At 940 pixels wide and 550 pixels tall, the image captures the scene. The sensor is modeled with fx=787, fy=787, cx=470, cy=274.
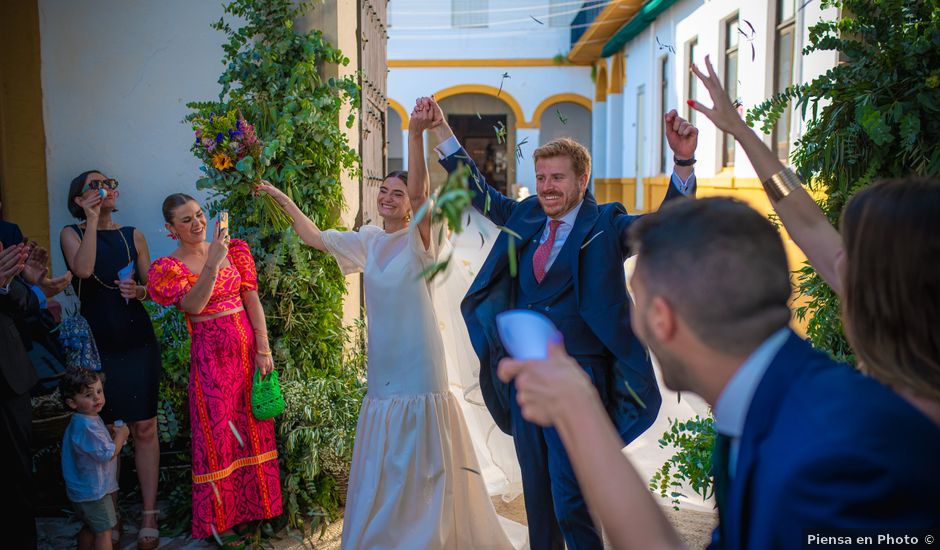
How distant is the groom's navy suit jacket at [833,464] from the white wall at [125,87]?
17.2 ft

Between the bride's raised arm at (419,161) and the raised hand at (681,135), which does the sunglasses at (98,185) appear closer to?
the bride's raised arm at (419,161)

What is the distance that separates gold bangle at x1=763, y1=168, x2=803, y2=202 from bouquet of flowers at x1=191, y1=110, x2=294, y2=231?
2.80m

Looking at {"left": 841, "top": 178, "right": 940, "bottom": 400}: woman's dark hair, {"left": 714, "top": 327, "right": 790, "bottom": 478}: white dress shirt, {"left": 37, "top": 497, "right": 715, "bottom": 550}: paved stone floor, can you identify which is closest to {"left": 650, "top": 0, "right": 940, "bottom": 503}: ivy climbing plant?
{"left": 37, "top": 497, "right": 715, "bottom": 550}: paved stone floor

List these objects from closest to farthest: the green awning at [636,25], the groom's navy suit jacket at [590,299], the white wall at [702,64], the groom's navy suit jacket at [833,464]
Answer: the groom's navy suit jacket at [833,464] → the groom's navy suit jacket at [590,299] → the white wall at [702,64] → the green awning at [636,25]

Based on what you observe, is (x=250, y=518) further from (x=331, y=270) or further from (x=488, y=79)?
(x=488, y=79)

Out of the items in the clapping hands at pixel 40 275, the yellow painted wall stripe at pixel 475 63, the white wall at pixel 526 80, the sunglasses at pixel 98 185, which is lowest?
the clapping hands at pixel 40 275

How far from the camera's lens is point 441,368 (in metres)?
3.90

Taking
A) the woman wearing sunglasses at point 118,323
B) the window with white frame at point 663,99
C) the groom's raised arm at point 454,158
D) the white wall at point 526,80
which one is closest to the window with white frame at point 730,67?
the window with white frame at point 663,99

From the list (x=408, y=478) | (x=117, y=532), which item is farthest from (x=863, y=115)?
(x=117, y=532)

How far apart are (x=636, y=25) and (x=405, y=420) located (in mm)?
15548

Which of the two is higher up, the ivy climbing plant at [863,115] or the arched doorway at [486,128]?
the arched doorway at [486,128]

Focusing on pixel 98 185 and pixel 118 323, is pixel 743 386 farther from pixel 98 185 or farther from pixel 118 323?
pixel 98 185

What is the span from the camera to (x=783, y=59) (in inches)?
373

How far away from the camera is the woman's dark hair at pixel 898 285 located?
1378mm
